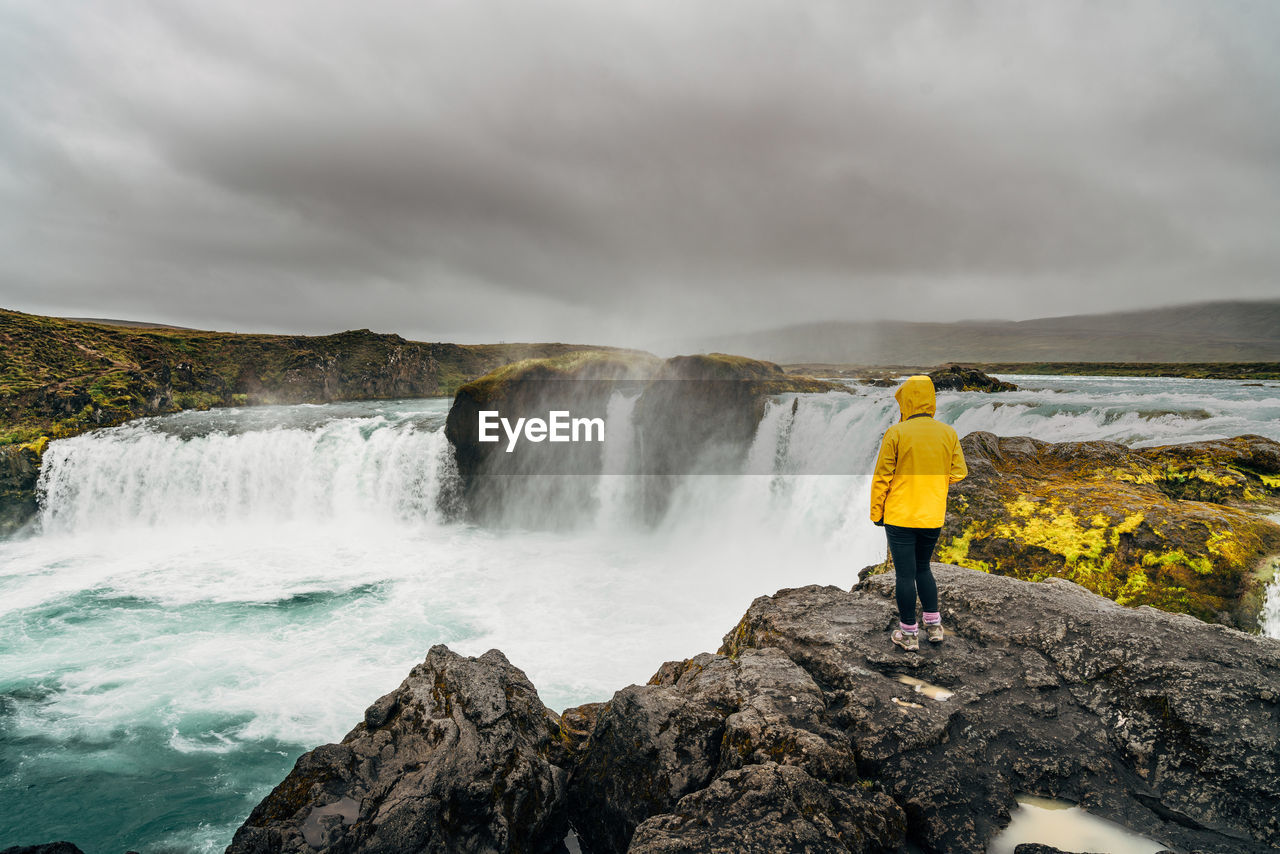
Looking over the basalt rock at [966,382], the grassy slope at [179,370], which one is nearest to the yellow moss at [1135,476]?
the basalt rock at [966,382]

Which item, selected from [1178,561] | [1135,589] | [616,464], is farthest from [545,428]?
[1178,561]

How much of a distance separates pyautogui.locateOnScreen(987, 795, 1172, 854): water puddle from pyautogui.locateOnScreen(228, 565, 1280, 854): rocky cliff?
85mm

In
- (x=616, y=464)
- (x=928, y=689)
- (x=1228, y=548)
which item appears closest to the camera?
(x=928, y=689)

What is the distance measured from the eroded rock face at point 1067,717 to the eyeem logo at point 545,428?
2034cm

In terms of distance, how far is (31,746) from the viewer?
10062mm

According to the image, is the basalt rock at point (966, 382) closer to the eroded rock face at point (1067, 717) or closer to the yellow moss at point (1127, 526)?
the yellow moss at point (1127, 526)

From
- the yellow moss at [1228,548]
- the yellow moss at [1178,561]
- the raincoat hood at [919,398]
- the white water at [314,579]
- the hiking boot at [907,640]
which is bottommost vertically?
the white water at [314,579]

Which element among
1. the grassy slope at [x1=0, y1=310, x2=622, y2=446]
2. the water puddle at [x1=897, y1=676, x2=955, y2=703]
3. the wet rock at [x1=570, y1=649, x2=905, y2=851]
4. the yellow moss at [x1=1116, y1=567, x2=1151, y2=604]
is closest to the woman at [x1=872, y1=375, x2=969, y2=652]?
the water puddle at [x1=897, y1=676, x2=955, y2=703]

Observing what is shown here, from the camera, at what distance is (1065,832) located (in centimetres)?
373

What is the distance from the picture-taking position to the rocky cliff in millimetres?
3779

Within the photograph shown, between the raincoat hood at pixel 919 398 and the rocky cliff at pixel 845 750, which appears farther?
the raincoat hood at pixel 919 398

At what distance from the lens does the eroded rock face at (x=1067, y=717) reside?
3.80 m

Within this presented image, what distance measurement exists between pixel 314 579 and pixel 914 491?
2054 cm

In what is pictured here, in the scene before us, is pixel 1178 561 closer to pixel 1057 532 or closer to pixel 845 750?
pixel 1057 532
